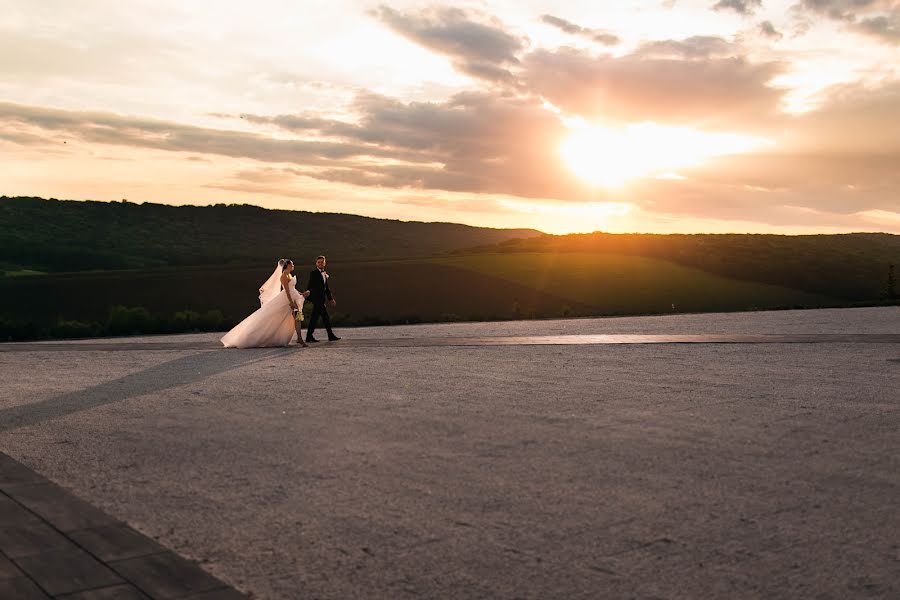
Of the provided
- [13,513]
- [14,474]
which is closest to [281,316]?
[14,474]

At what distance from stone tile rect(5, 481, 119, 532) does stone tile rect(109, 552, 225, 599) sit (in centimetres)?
81

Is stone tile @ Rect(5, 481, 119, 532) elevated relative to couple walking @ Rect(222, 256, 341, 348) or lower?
lower

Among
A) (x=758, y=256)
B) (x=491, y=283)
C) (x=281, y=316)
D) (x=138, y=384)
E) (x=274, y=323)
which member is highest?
(x=758, y=256)

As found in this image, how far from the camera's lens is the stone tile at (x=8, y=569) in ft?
14.1

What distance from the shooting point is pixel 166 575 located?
14.1 feet

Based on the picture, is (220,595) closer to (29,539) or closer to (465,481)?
(29,539)

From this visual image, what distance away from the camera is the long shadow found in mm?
9734

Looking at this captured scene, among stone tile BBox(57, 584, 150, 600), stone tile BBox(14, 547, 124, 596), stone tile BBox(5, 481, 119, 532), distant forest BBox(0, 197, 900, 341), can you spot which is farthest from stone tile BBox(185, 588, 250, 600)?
distant forest BBox(0, 197, 900, 341)

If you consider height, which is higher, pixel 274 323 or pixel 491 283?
pixel 491 283

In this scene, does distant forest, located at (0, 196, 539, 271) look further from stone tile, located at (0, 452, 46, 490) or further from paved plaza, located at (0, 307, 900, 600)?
stone tile, located at (0, 452, 46, 490)

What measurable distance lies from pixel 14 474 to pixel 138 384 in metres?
5.81

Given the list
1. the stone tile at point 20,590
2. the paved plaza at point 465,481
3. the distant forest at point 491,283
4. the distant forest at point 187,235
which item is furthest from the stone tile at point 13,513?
the distant forest at point 187,235

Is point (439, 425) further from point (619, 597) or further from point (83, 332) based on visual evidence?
point (83, 332)

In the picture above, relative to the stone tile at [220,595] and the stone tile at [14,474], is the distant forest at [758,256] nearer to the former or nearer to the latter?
the stone tile at [14,474]
